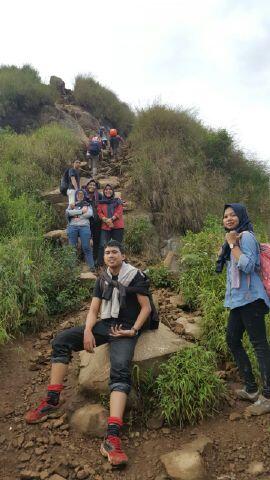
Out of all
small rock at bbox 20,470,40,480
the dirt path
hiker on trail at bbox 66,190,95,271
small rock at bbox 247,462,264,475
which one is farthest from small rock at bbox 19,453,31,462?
hiker on trail at bbox 66,190,95,271

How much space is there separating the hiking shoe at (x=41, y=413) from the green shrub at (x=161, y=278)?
10.1 ft

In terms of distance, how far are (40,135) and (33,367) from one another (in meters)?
9.36

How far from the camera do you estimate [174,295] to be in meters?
6.16

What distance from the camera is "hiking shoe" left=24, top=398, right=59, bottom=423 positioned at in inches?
144

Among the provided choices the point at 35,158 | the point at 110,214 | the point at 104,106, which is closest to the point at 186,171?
the point at 110,214

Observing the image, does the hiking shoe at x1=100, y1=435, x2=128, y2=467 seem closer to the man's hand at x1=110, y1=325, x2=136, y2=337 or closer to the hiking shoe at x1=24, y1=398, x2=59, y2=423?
the hiking shoe at x1=24, y1=398, x2=59, y2=423

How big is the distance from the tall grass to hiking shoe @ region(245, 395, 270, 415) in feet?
19.3

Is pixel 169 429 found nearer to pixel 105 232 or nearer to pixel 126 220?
pixel 105 232

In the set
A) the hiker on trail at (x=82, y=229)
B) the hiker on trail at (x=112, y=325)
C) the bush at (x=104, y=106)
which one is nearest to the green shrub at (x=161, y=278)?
the hiker on trail at (x=82, y=229)

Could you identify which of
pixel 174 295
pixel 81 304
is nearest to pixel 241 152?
pixel 174 295

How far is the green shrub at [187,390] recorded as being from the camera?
3.59 metres

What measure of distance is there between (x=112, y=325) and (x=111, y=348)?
0.22 m

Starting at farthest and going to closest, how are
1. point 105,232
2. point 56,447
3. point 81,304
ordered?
point 105,232
point 81,304
point 56,447

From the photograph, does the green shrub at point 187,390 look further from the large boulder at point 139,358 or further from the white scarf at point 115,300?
the white scarf at point 115,300
